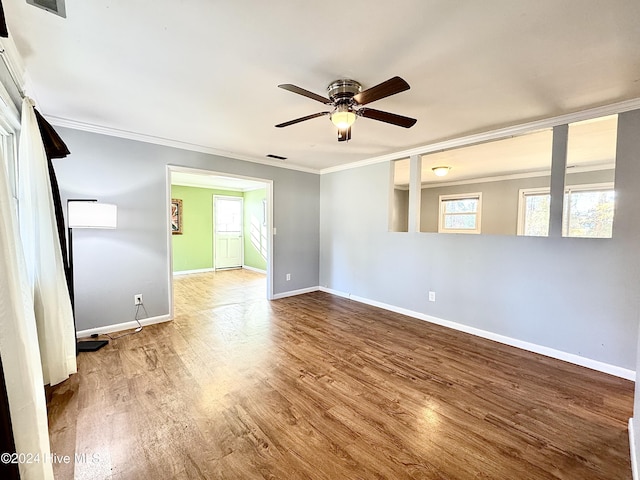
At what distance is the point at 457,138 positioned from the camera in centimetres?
334

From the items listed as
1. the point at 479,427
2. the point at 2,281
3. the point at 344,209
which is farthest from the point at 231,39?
the point at 344,209

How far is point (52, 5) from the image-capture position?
1.35m

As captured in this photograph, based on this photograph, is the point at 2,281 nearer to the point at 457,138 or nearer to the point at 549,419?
the point at 549,419

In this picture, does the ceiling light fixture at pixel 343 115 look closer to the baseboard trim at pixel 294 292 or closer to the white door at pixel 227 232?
the baseboard trim at pixel 294 292

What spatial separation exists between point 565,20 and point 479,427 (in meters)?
2.38

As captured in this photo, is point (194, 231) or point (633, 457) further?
point (194, 231)

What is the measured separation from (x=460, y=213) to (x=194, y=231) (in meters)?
6.64

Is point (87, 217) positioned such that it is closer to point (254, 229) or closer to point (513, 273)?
point (513, 273)

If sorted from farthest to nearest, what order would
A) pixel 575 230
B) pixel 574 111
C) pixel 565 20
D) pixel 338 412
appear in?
pixel 575 230 < pixel 574 111 < pixel 338 412 < pixel 565 20

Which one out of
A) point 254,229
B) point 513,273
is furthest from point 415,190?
point 254,229

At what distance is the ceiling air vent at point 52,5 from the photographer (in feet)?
4.34

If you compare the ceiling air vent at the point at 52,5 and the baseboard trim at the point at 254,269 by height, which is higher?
the ceiling air vent at the point at 52,5

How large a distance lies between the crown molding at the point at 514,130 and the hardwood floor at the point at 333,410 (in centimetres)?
231

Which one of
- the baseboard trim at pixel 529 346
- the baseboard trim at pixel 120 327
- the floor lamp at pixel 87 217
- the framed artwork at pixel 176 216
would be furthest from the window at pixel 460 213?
the floor lamp at pixel 87 217
